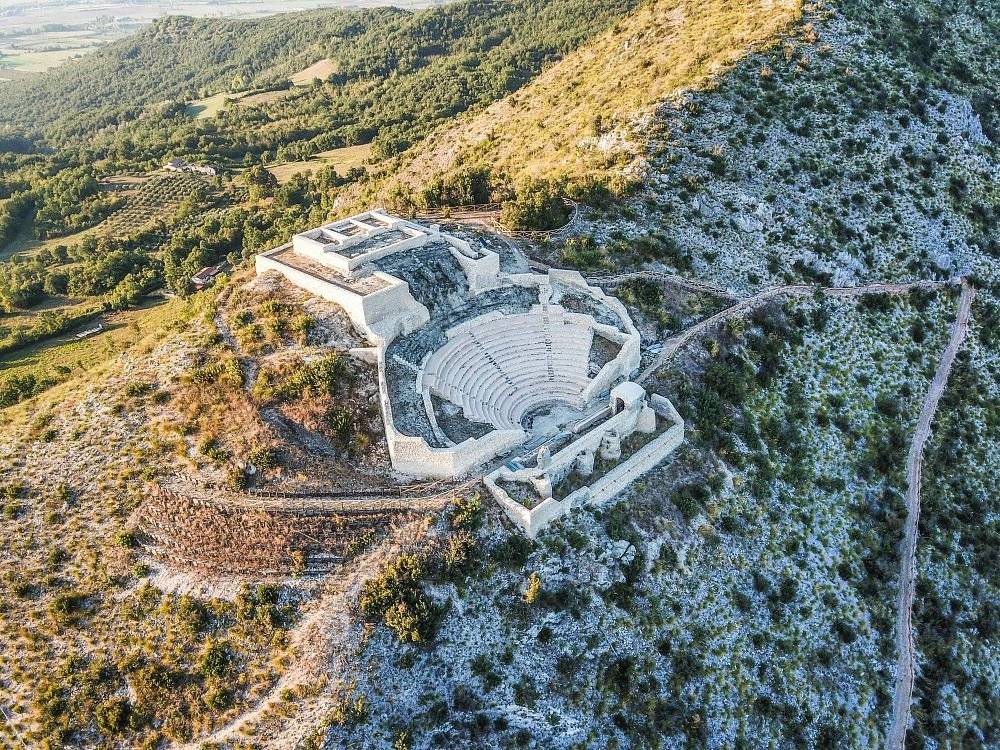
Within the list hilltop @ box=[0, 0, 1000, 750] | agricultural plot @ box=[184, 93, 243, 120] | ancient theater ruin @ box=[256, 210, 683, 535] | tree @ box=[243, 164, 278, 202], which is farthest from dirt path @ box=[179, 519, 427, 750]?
agricultural plot @ box=[184, 93, 243, 120]

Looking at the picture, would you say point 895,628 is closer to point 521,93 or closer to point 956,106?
point 956,106

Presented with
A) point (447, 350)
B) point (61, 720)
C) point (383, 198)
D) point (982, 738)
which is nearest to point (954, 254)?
point (982, 738)

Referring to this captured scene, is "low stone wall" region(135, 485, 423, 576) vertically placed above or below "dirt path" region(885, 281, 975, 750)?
above

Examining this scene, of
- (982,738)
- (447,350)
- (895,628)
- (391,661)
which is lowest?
(982,738)

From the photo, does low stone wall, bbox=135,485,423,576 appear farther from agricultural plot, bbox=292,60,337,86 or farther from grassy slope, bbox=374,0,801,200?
agricultural plot, bbox=292,60,337,86

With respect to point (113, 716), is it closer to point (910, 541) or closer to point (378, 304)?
point (378, 304)

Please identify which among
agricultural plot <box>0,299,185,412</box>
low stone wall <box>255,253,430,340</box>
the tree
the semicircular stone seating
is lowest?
the tree

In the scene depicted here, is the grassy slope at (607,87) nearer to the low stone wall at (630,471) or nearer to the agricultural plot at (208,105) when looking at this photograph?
the low stone wall at (630,471)

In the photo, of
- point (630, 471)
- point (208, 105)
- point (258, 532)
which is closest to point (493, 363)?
point (630, 471)
